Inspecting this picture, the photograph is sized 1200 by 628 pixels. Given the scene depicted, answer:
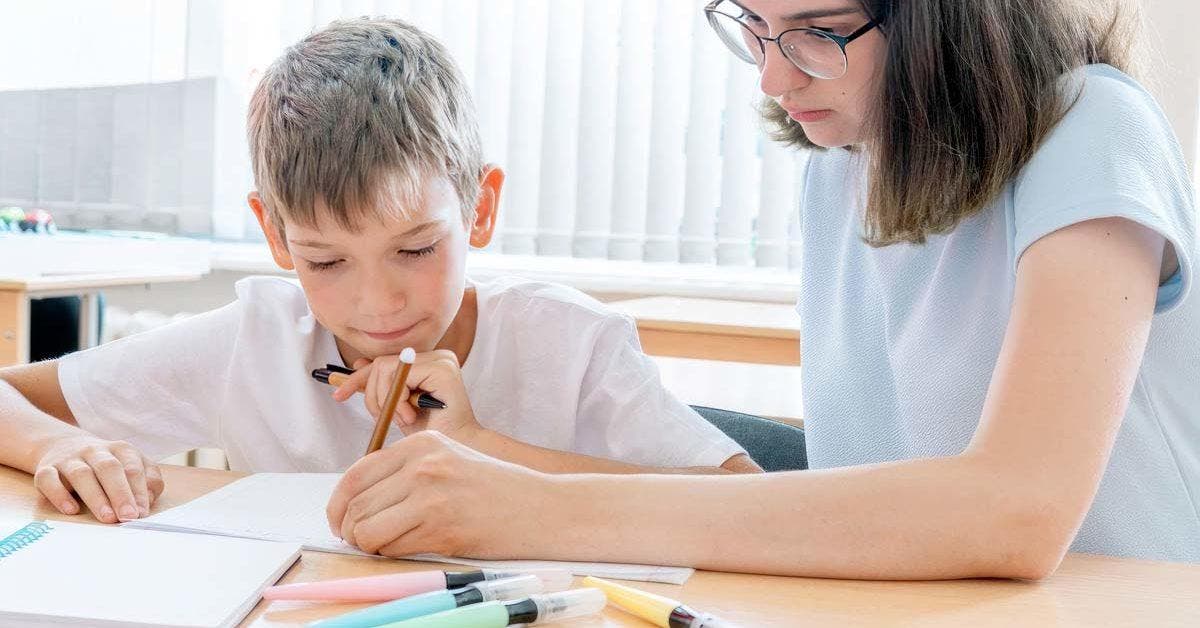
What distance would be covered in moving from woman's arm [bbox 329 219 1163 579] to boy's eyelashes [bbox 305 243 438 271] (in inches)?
12.1

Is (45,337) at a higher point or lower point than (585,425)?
lower

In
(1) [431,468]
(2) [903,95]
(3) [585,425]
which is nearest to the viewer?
(1) [431,468]

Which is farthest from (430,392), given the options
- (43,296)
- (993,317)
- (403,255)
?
(43,296)

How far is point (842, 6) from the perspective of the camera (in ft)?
3.08

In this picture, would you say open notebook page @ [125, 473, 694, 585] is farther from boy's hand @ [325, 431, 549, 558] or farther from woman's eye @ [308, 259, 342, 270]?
woman's eye @ [308, 259, 342, 270]

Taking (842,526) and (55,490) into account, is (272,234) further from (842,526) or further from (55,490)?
(842,526)

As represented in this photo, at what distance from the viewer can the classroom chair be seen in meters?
1.21

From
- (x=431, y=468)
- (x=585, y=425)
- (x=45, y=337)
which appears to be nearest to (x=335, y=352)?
(x=585, y=425)

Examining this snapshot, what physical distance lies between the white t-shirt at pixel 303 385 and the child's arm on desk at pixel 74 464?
0.10 metres

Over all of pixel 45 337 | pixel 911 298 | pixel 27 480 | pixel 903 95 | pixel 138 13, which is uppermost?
pixel 138 13

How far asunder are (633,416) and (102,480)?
1.62 feet

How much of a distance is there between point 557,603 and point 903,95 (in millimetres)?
536

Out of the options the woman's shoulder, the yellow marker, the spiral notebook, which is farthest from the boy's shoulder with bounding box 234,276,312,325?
the woman's shoulder

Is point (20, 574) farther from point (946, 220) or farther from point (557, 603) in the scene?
point (946, 220)
